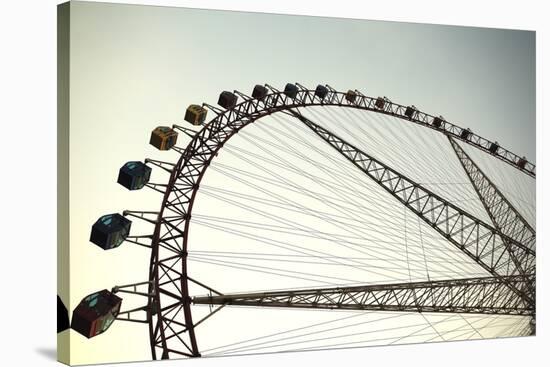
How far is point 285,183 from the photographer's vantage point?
1672cm

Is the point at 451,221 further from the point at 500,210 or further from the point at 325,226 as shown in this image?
the point at 325,226

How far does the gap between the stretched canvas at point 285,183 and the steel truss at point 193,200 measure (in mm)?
46

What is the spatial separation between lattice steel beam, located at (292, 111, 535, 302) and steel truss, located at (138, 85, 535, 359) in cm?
2

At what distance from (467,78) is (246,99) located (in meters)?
6.11

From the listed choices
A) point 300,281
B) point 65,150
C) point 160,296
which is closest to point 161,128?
point 65,150

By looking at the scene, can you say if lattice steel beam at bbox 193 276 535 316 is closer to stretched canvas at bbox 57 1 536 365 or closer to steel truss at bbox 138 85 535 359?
stretched canvas at bbox 57 1 536 365

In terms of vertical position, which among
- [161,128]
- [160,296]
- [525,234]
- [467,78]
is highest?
[467,78]

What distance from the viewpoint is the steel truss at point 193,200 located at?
14812 mm

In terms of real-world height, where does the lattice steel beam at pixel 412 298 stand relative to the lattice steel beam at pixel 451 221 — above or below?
below

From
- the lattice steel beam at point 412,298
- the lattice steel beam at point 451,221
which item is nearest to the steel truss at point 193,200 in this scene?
the lattice steel beam at point 451,221

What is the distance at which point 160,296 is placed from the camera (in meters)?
14.8

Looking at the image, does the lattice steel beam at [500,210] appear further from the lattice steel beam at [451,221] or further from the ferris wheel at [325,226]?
the lattice steel beam at [451,221]

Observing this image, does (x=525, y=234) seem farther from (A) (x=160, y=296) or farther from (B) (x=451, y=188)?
(A) (x=160, y=296)

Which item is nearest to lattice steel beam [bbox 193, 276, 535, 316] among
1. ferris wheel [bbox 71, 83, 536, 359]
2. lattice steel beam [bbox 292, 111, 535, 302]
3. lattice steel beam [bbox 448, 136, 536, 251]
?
ferris wheel [bbox 71, 83, 536, 359]
